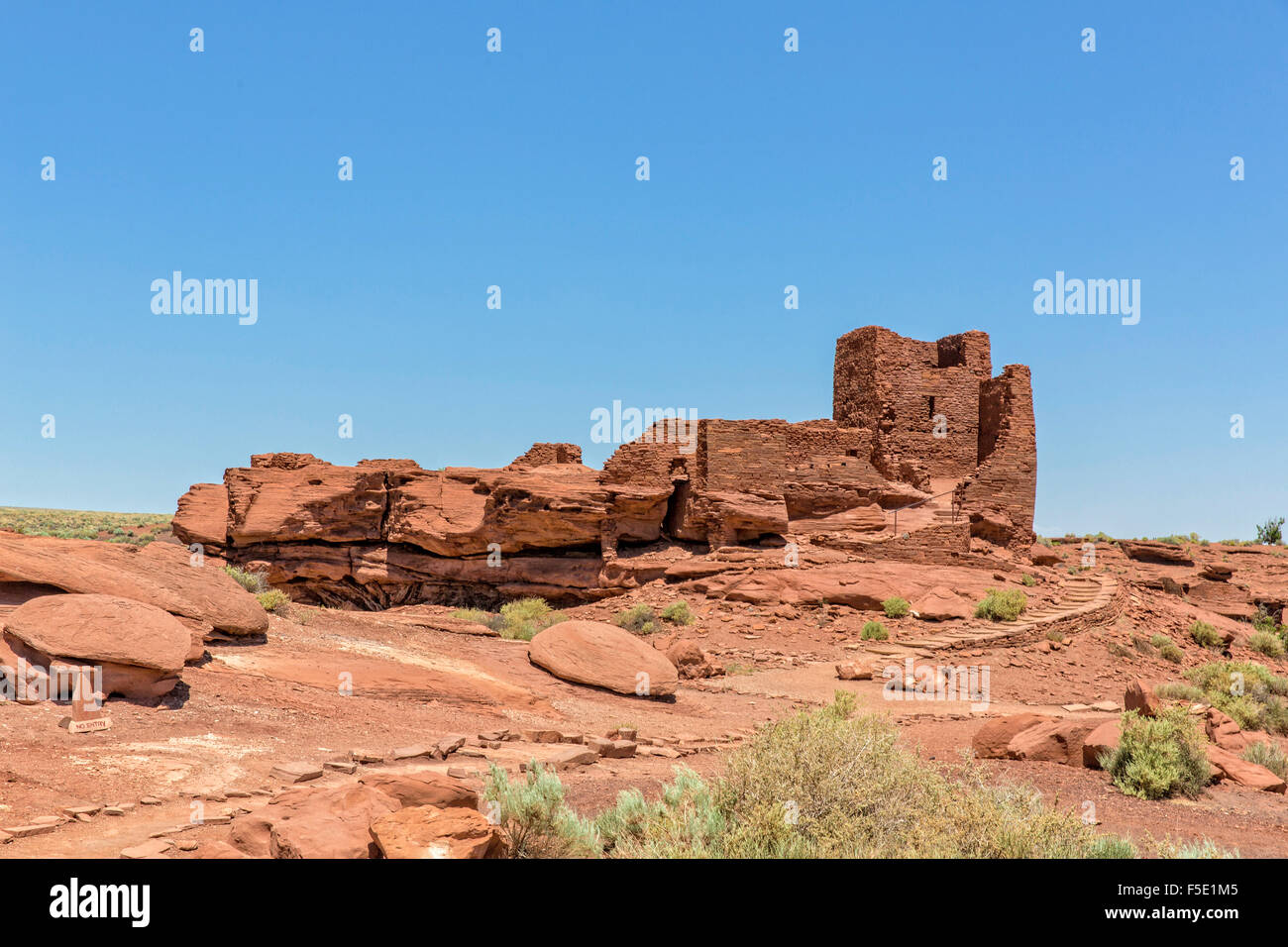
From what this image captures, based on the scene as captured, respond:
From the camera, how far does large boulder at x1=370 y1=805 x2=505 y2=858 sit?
4391mm

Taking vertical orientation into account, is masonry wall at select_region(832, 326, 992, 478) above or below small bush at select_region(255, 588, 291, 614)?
above

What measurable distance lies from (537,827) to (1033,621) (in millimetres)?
18214

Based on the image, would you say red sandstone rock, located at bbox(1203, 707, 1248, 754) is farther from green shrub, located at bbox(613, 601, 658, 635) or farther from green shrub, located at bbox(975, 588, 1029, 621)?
green shrub, located at bbox(613, 601, 658, 635)

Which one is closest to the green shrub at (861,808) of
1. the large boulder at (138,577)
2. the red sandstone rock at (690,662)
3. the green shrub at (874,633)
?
the large boulder at (138,577)

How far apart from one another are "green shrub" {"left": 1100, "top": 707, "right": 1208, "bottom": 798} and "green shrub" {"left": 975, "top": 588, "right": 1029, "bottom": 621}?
11.8 meters

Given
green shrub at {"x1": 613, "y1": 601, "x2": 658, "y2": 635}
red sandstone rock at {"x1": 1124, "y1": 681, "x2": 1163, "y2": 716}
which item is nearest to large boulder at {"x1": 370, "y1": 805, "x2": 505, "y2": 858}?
red sandstone rock at {"x1": 1124, "y1": 681, "x2": 1163, "y2": 716}

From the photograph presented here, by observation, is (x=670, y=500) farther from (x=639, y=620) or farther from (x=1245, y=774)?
(x=1245, y=774)

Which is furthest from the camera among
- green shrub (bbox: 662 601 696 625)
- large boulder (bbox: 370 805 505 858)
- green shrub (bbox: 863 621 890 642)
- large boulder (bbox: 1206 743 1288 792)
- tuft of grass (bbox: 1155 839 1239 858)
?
green shrub (bbox: 662 601 696 625)

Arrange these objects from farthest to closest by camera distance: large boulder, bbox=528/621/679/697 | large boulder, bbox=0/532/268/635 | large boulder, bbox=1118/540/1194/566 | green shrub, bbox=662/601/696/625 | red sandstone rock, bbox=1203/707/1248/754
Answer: large boulder, bbox=1118/540/1194/566
green shrub, bbox=662/601/696/625
large boulder, bbox=528/621/679/697
red sandstone rock, bbox=1203/707/1248/754
large boulder, bbox=0/532/268/635

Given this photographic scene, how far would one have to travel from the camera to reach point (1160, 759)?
28.2ft

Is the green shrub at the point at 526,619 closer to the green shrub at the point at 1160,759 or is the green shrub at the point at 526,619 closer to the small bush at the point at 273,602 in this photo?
the small bush at the point at 273,602
